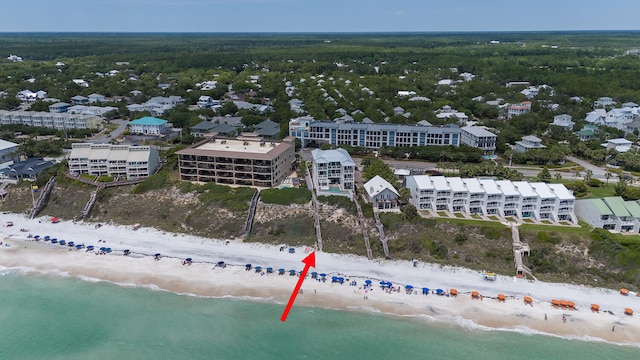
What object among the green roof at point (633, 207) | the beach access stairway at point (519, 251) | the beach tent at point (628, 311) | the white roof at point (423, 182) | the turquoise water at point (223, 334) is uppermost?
the white roof at point (423, 182)

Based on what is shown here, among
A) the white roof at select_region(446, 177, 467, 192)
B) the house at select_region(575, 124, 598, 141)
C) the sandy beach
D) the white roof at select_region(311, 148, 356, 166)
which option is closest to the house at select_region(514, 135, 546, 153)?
the house at select_region(575, 124, 598, 141)

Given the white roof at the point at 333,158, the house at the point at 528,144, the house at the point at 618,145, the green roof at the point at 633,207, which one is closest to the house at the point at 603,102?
Answer: the house at the point at 618,145

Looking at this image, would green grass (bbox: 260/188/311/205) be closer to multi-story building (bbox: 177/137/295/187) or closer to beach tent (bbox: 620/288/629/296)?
multi-story building (bbox: 177/137/295/187)

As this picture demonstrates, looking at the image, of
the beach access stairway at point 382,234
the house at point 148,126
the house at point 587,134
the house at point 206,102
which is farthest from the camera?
the house at point 206,102

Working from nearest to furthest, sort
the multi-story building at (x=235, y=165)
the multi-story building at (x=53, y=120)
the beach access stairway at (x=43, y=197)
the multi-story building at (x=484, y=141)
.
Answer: the beach access stairway at (x=43, y=197), the multi-story building at (x=235, y=165), the multi-story building at (x=484, y=141), the multi-story building at (x=53, y=120)

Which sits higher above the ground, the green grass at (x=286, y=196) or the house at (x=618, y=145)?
the house at (x=618, y=145)

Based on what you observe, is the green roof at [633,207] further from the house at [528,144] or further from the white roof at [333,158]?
the white roof at [333,158]

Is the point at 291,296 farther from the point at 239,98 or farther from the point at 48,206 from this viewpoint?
the point at 239,98

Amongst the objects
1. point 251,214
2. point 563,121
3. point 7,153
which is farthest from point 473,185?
point 7,153
